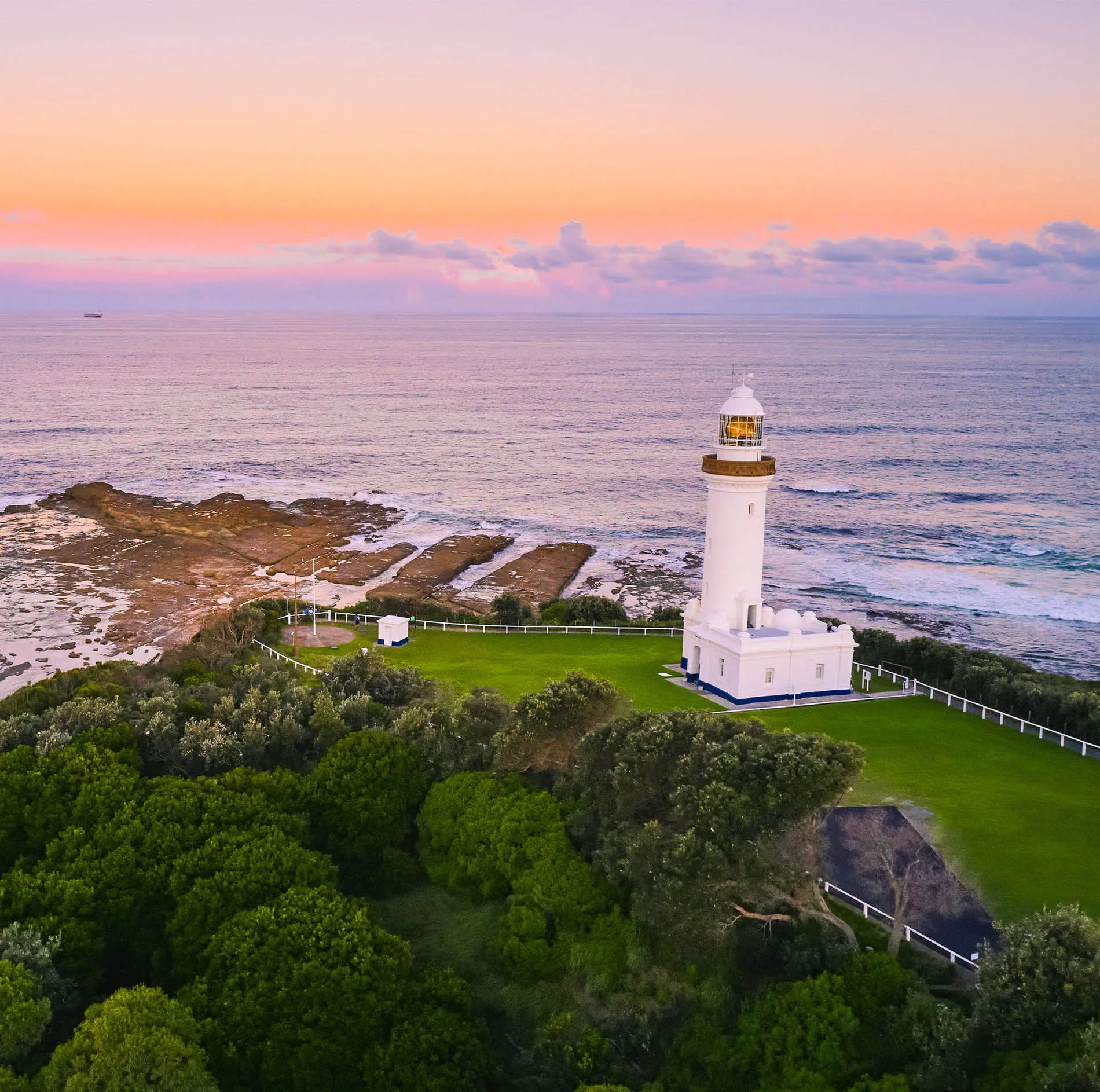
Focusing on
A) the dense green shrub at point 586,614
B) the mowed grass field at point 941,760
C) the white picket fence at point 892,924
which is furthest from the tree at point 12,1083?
the dense green shrub at point 586,614

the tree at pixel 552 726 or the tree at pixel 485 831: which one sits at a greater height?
the tree at pixel 552 726

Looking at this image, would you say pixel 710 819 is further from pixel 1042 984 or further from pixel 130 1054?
pixel 130 1054

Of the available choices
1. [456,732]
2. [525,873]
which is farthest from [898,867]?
[456,732]

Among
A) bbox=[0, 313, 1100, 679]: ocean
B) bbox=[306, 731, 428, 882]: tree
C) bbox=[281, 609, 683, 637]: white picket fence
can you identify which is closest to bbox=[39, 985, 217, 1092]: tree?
bbox=[306, 731, 428, 882]: tree

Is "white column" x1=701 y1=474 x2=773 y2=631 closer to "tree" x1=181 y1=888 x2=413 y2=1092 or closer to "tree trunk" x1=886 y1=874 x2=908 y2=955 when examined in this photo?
"tree trunk" x1=886 y1=874 x2=908 y2=955

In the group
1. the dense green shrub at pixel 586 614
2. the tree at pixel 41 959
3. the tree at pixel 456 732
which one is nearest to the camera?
the tree at pixel 41 959

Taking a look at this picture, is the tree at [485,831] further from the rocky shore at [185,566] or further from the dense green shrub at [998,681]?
the rocky shore at [185,566]

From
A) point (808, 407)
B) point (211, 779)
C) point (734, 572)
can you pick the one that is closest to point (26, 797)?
point (211, 779)
